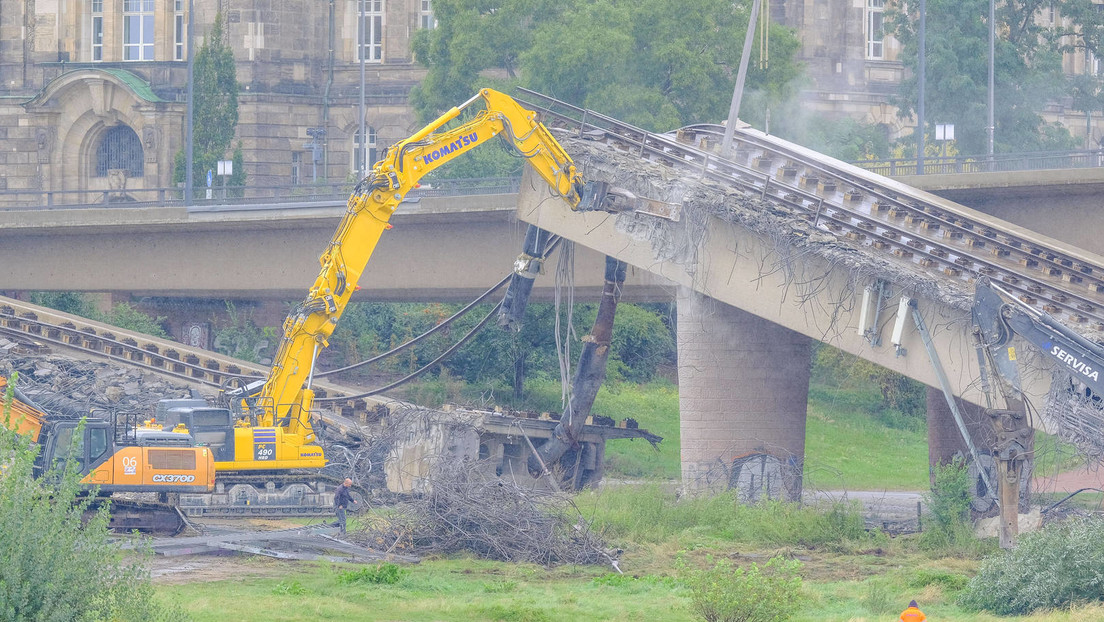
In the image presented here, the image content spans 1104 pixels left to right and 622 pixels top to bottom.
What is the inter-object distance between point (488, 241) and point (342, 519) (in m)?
13.3

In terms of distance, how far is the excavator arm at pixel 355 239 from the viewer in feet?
96.7

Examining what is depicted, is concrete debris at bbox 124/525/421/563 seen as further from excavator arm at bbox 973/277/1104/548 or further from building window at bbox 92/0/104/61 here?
building window at bbox 92/0/104/61

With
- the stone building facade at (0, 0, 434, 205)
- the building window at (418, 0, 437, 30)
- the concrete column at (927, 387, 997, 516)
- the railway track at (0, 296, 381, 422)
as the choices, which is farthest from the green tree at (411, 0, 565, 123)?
the concrete column at (927, 387, 997, 516)

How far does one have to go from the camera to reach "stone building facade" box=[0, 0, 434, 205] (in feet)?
225

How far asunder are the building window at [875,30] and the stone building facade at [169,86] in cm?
1852

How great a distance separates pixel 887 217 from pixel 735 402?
454 cm

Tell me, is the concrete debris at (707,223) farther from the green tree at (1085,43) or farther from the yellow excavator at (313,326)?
the green tree at (1085,43)

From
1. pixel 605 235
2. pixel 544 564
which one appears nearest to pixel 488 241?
pixel 605 235

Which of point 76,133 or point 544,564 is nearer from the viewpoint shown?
point 544,564

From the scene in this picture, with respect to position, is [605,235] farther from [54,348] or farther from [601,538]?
[54,348]

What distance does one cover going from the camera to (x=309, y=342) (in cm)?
2973

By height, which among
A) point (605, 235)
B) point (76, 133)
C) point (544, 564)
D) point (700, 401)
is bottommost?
point (544, 564)

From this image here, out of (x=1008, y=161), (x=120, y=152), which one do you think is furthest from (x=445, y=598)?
(x=120, y=152)

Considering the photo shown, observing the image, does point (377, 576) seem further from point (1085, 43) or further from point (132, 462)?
point (1085, 43)
